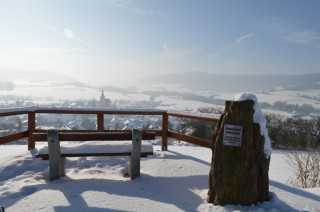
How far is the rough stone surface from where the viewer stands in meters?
2.83

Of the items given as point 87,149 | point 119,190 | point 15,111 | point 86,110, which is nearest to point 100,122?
point 86,110

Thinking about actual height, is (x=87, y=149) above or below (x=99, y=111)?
below

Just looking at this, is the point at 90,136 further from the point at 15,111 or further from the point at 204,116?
the point at 15,111

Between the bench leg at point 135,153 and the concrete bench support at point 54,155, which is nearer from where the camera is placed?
the concrete bench support at point 54,155

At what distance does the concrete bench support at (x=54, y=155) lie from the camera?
3371 millimetres

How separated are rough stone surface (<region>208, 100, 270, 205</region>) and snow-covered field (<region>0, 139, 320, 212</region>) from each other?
0.13m

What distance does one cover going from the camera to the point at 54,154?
3.43m

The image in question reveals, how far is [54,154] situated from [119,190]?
117 centimetres

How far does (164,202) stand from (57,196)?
4.68 ft

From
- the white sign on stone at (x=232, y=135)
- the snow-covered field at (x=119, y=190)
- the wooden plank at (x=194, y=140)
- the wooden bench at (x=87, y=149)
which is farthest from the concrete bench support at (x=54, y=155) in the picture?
the wooden plank at (x=194, y=140)

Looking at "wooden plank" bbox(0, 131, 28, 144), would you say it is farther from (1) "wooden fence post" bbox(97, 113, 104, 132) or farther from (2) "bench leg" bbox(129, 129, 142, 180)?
(2) "bench leg" bbox(129, 129, 142, 180)

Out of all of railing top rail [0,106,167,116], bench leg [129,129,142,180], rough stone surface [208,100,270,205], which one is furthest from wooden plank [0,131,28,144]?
rough stone surface [208,100,270,205]

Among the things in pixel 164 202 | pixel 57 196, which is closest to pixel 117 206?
pixel 164 202

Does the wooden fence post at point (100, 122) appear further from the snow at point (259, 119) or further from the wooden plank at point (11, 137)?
the snow at point (259, 119)
